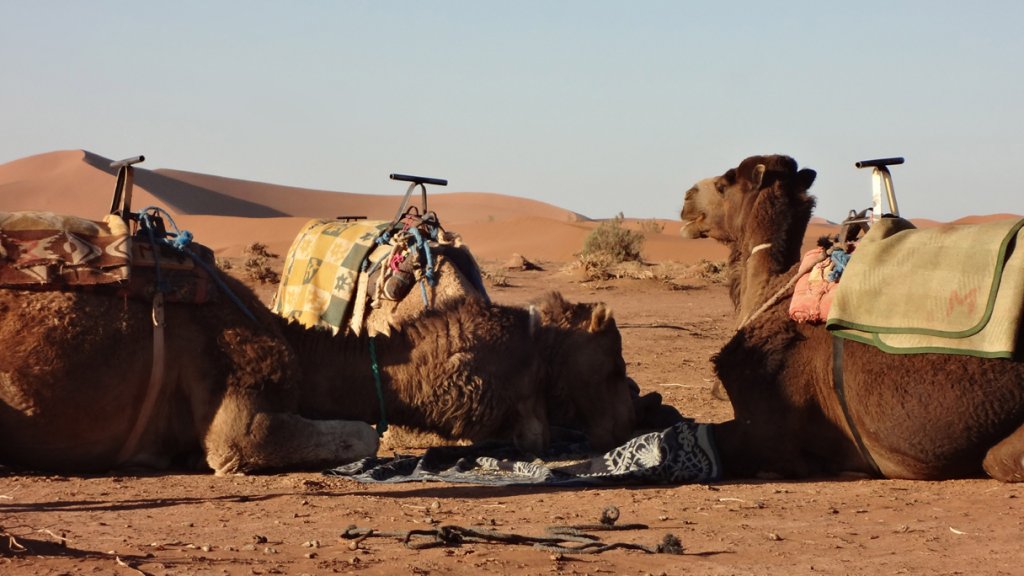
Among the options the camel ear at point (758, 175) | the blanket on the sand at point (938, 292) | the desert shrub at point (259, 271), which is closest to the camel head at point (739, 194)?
the camel ear at point (758, 175)

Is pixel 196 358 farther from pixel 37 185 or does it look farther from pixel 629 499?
pixel 37 185

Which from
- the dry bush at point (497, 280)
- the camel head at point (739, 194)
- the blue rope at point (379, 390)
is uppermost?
the camel head at point (739, 194)

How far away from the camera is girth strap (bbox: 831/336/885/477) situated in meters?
6.48

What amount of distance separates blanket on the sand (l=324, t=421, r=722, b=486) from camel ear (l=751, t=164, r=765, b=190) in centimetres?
253

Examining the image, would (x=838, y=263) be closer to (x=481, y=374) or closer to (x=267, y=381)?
(x=481, y=374)

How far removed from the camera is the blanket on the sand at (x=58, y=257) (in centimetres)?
634

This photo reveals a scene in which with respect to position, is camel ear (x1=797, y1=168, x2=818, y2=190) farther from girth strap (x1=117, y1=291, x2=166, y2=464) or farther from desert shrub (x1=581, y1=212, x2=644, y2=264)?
desert shrub (x1=581, y1=212, x2=644, y2=264)

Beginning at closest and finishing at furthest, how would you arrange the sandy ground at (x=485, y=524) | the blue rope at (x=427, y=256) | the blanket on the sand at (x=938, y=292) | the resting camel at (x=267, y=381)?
the sandy ground at (x=485, y=524)
the blanket on the sand at (x=938, y=292)
the resting camel at (x=267, y=381)
the blue rope at (x=427, y=256)

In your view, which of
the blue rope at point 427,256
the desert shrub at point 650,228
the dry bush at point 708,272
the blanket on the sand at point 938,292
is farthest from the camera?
the desert shrub at point 650,228

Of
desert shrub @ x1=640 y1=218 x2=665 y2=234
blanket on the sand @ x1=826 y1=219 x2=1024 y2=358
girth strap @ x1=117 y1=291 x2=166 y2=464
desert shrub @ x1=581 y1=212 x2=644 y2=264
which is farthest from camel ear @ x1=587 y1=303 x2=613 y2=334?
desert shrub @ x1=640 y1=218 x2=665 y2=234

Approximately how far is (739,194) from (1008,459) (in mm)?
3372

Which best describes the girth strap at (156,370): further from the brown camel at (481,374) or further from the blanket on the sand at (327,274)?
the blanket on the sand at (327,274)

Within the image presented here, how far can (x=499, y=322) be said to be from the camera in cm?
725

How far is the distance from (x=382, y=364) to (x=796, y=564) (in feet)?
9.77
